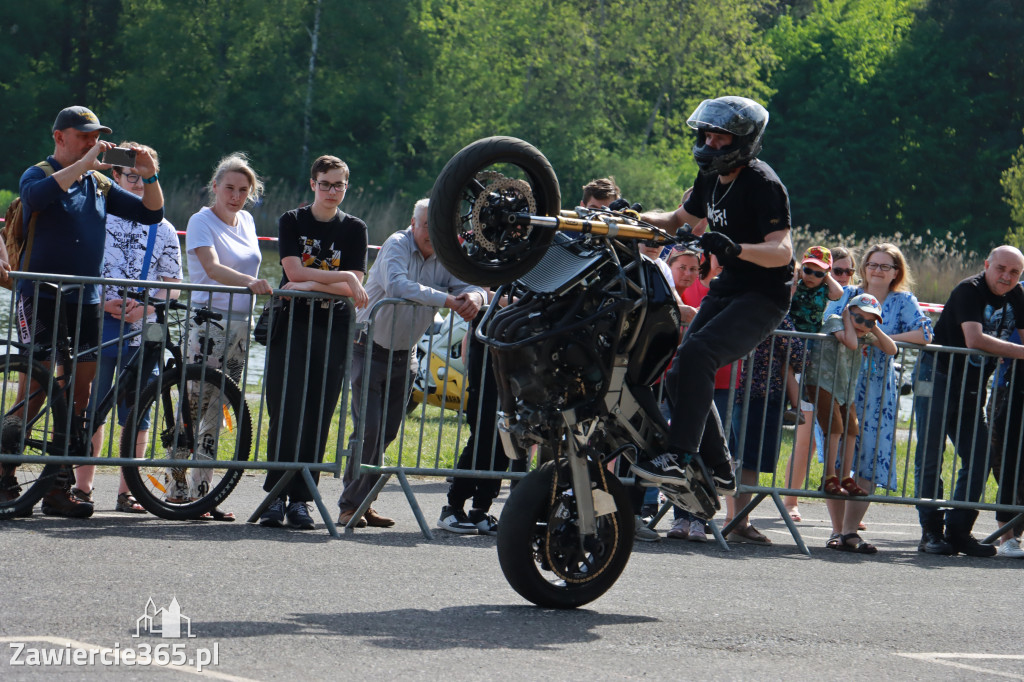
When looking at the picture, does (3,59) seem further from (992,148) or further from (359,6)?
(992,148)

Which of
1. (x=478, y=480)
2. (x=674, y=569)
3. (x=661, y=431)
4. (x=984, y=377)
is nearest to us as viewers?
(x=661, y=431)

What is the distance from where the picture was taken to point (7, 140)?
49312 mm

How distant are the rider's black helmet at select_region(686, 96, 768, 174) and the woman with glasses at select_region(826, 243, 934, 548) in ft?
9.37

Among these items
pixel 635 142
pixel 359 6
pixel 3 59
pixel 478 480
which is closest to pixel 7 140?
pixel 3 59

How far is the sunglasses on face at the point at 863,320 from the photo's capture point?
8875 millimetres

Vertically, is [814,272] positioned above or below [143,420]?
above

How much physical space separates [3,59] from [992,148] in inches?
1612

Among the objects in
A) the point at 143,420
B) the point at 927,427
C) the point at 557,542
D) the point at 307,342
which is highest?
the point at 307,342

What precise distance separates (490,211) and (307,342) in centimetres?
265

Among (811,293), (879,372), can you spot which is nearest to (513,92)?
(811,293)

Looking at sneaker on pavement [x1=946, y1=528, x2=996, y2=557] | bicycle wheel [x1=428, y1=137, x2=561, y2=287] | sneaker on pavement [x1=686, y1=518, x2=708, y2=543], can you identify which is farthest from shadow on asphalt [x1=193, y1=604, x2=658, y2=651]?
sneaker on pavement [x1=946, y1=528, x2=996, y2=557]

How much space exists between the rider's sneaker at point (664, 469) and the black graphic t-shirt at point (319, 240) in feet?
8.53

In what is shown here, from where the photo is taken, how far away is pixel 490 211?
5707 mm

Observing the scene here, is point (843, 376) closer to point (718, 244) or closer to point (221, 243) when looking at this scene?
point (718, 244)
